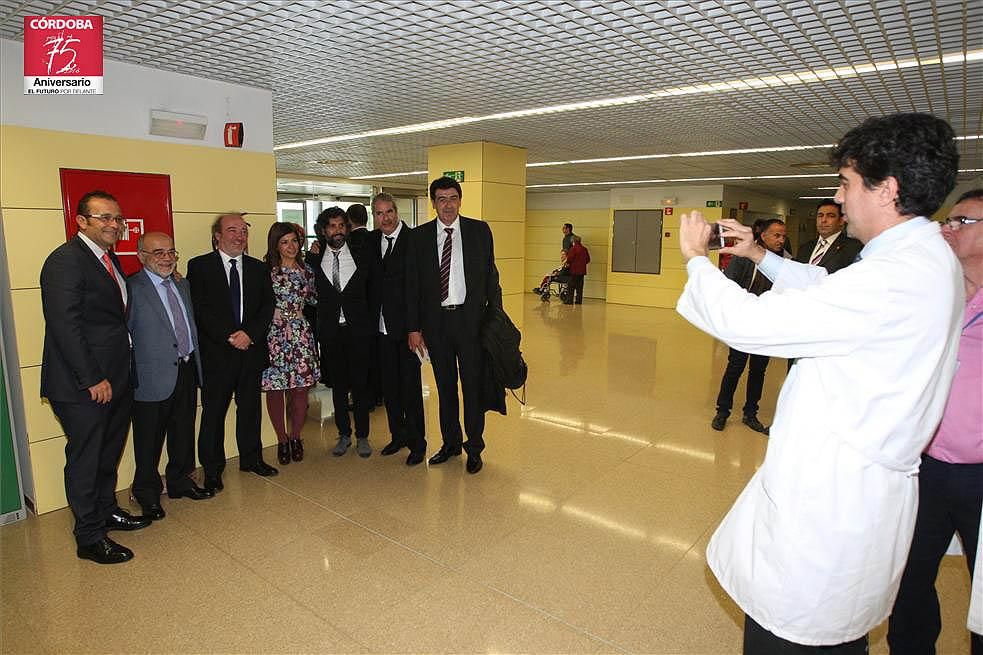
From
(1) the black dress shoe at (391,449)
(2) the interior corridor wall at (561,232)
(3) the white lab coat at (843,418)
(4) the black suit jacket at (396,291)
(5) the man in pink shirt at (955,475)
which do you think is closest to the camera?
(3) the white lab coat at (843,418)

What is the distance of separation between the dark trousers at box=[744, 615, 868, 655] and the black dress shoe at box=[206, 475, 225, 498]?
10.4 feet

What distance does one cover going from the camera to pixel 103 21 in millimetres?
2842

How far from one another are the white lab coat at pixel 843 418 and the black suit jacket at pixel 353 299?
299 centimetres

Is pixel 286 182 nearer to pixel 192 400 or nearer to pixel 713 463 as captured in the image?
pixel 192 400

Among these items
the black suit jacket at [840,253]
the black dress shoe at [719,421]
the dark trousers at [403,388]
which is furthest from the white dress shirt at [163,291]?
the black dress shoe at [719,421]

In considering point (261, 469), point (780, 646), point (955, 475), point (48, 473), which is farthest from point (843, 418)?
point (48, 473)

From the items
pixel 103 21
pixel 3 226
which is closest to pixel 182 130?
pixel 103 21

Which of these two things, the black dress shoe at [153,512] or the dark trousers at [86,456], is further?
the black dress shoe at [153,512]

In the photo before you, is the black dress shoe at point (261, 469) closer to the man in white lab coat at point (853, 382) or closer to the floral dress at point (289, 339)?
the floral dress at point (289, 339)

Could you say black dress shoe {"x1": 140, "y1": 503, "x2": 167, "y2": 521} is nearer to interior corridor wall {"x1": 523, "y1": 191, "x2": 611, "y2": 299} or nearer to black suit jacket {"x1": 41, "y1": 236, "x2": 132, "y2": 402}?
black suit jacket {"x1": 41, "y1": 236, "x2": 132, "y2": 402}

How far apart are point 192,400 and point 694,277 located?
10.3 feet

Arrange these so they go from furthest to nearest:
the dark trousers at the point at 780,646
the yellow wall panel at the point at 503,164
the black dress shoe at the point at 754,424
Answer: the yellow wall panel at the point at 503,164
the black dress shoe at the point at 754,424
the dark trousers at the point at 780,646

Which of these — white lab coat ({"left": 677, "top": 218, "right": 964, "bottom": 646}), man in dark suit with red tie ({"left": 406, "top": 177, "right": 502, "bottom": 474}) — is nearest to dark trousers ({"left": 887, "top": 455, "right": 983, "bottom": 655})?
white lab coat ({"left": 677, "top": 218, "right": 964, "bottom": 646})

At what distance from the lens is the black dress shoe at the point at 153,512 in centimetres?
318
